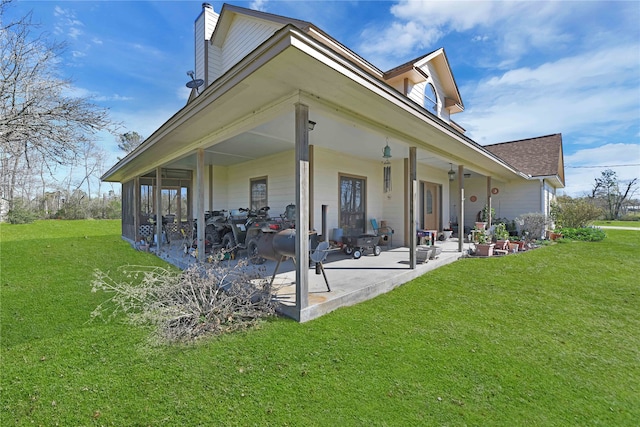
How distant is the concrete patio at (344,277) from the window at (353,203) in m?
1.08

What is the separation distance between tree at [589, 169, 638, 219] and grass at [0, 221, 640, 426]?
35.9m

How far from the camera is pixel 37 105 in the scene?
5.78 meters

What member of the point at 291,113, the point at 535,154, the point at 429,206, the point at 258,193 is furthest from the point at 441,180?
the point at 291,113

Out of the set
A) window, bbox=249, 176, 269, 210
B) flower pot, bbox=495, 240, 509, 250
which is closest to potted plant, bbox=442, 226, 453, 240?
flower pot, bbox=495, 240, 509, 250

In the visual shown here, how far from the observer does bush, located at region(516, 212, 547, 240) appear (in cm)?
1001

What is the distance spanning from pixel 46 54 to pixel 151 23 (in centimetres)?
239

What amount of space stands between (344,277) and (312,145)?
11.5ft

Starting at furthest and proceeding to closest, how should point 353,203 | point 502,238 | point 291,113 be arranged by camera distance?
1. point 502,238
2. point 353,203
3. point 291,113

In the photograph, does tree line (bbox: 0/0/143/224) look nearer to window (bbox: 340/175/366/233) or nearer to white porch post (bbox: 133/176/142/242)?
white porch post (bbox: 133/176/142/242)

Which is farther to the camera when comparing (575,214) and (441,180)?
(575,214)

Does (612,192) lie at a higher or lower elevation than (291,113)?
higher

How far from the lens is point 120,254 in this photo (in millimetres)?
8219

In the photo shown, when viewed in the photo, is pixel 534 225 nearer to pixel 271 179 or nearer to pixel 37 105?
pixel 271 179

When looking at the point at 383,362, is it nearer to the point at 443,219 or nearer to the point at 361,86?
the point at 361,86
